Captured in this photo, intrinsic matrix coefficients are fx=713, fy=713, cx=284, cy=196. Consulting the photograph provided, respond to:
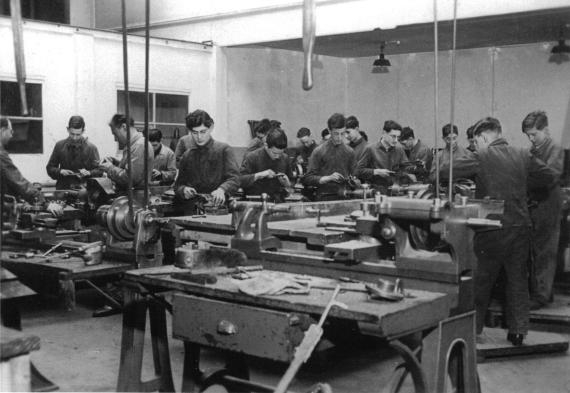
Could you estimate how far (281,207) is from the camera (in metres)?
3.89

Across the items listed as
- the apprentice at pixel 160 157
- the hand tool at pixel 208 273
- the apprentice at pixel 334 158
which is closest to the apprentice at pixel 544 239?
the apprentice at pixel 334 158

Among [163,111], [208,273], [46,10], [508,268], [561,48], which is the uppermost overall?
[46,10]

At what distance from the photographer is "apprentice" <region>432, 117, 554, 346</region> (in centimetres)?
407

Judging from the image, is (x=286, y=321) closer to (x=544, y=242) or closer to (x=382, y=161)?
(x=544, y=242)

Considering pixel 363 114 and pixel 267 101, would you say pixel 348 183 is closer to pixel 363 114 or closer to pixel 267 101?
pixel 267 101

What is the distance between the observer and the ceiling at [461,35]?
794 cm

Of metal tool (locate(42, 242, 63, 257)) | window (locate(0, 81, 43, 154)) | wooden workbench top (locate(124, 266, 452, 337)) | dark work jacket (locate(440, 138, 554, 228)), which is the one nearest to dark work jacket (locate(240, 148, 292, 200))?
metal tool (locate(42, 242, 63, 257))

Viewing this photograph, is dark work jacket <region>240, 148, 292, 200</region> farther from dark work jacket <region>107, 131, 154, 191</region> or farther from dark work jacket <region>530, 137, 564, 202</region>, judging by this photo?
dark work jacket <region>530, 137, 564, 202</region>

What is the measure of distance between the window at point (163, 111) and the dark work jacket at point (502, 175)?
522cm

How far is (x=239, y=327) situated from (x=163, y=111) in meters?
6.82

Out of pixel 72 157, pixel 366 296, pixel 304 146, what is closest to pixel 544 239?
pixel 366 296

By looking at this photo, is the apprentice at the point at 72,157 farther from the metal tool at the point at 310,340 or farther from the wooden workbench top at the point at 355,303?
the metal tool at the point at 310,340

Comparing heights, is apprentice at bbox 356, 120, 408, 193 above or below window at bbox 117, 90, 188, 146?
below

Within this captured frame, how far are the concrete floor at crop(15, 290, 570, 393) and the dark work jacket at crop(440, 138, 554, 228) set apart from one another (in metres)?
0.82
